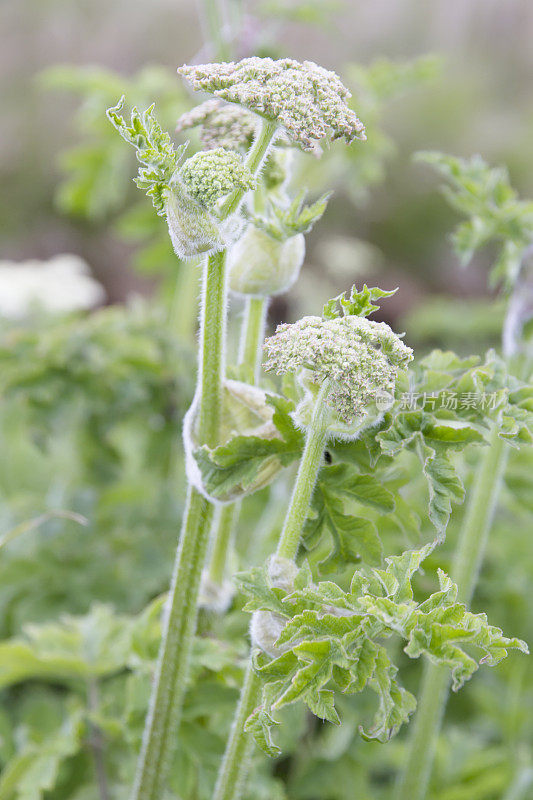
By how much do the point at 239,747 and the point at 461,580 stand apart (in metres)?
0.70

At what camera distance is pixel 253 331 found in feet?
4.46

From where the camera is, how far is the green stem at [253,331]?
1345mm

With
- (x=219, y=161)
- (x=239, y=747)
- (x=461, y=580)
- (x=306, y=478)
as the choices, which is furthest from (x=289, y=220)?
(x=461, y=580)

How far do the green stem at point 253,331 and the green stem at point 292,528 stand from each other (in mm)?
315

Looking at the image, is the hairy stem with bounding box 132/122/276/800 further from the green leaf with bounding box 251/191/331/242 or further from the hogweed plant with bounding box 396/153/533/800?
the hogweed plant with bounding box 396/153/533/800

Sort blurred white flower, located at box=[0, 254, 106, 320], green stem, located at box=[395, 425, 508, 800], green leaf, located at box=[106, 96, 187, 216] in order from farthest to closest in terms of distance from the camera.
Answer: blurred white flower, located at box=[0, 254, 106, 320] → green stem, located at box=[395, 425, 508, 800] → green leaf, located at box=[106, 96, 187, 216]

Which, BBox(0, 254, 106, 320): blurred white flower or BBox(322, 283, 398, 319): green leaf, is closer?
BBox(322, 283, 398, 319): green leaf

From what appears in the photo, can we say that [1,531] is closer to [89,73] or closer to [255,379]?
[255,379]

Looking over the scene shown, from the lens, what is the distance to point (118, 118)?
35.9 inches

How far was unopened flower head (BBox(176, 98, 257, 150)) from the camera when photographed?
1.19 metres

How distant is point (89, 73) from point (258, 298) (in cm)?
184

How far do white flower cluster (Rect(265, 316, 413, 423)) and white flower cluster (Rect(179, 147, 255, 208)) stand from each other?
161 millimetres

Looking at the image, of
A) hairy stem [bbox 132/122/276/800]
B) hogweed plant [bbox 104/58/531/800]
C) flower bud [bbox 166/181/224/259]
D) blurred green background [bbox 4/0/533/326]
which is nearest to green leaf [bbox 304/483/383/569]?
hogweed plant [bbox 104/58/531/800]

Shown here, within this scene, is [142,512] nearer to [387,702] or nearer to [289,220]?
[289,220]
